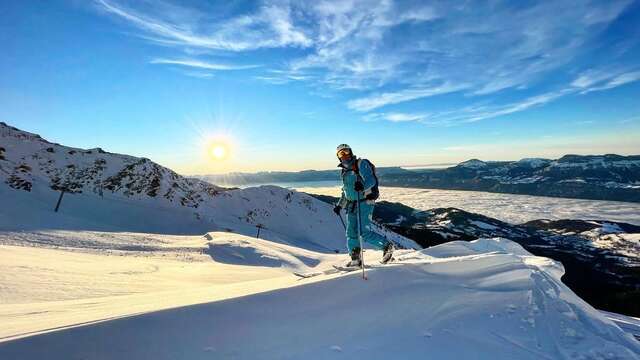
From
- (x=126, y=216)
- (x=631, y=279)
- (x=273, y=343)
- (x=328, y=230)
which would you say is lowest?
(x=631, y=279)

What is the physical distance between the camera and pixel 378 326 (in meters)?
5.53

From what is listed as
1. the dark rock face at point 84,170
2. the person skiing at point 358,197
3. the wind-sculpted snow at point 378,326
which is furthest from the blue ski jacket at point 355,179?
the dark rock face at point 84,170

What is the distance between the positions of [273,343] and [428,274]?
11.8 feet

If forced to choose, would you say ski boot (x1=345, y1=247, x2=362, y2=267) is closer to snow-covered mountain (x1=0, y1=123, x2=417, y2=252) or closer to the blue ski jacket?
the blue ski jacket

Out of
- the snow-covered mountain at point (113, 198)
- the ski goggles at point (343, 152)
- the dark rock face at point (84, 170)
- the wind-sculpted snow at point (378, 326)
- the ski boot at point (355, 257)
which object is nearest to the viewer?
the wind-sculpted snow at point (378, 326)

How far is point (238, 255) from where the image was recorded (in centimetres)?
2361

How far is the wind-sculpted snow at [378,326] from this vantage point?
439 centimetres

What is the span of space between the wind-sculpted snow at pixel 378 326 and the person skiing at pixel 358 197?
1.94 m

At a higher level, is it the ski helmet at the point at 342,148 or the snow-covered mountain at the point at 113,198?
the ski helmet at the point at 342,148

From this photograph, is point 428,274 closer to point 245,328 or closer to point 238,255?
point 245,328

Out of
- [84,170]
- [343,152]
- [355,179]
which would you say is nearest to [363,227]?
[355,179]

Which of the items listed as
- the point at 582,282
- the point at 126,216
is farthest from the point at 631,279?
the point at 126,216

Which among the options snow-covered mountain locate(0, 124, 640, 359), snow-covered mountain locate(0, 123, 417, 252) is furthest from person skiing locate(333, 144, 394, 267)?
snow-covered mountain locate(0, 123, 417, 252)

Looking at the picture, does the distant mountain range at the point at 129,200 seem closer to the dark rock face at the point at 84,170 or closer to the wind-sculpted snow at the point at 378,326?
the dark rock face at the point at 84,170
